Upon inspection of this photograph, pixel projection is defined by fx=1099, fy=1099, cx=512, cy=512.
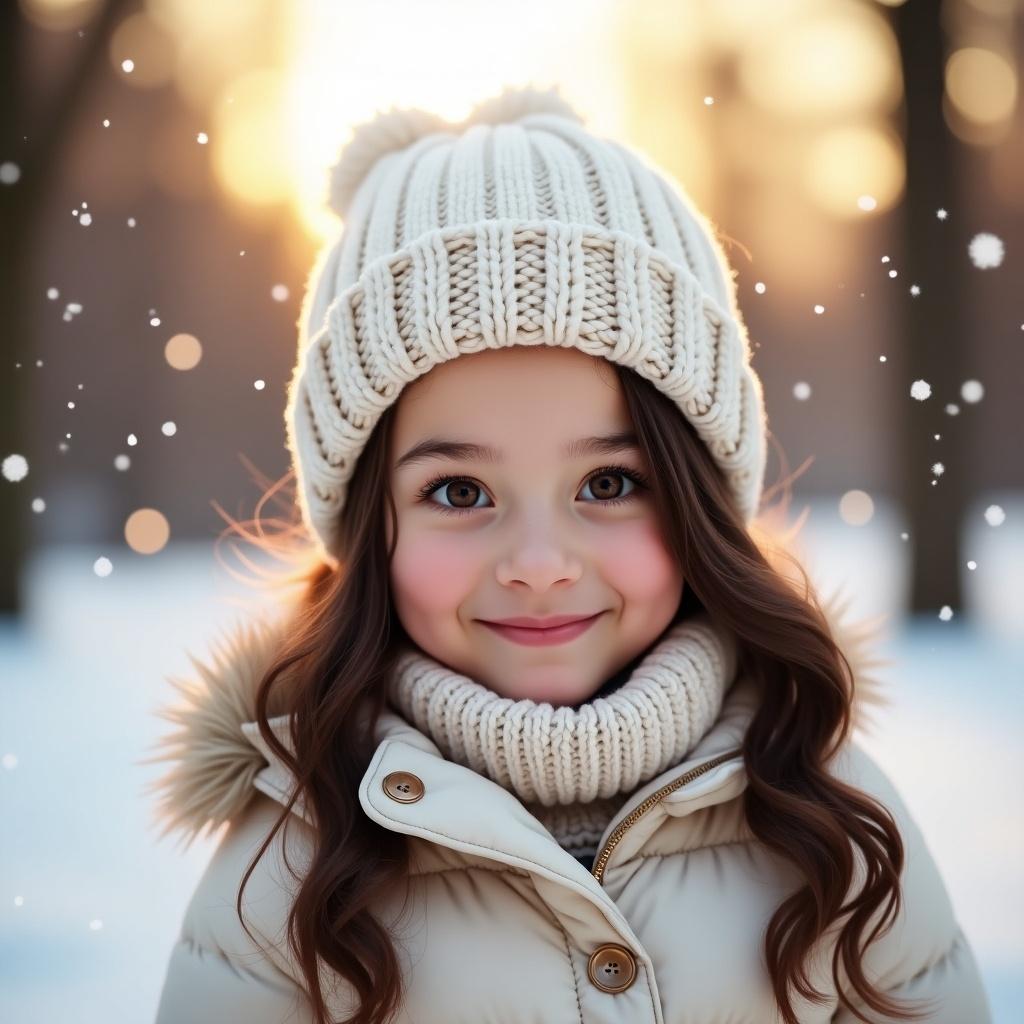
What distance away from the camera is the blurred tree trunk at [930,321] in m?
2.76

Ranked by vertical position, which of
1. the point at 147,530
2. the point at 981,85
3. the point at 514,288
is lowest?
the point at 147,530

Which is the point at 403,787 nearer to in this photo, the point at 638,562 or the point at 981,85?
the point at 638,562

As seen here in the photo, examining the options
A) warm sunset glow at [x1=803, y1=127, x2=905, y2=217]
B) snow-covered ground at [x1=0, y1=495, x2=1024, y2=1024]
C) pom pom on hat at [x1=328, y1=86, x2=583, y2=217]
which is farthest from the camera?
warm sunset glow at [x1=803, y1=127, x2=905, y2=217]

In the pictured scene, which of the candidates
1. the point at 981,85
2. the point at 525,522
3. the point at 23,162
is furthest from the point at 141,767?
the point at 981,85

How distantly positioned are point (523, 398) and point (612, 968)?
1.92 feet

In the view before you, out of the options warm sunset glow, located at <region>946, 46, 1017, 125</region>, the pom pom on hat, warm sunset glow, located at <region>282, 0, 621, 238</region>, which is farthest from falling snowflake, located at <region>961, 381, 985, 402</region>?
the pom pom on hat

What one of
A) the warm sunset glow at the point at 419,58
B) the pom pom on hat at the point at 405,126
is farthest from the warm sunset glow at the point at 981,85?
the pom pom on hat at the point at 405,126

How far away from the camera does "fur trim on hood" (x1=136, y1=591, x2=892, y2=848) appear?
1.27 m

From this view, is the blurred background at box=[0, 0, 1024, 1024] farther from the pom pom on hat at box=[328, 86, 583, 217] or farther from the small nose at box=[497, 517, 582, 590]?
the small nose at box=[497, 517, 582, 590]

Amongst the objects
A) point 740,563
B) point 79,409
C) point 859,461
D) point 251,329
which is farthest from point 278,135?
point 859,461

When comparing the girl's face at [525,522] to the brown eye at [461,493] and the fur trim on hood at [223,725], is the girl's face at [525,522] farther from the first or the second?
the fur trim on hood at [223,725]

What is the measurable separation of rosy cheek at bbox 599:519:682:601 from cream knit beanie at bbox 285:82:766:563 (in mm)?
144

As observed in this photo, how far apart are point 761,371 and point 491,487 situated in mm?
1479

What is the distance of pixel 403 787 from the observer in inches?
43.8
